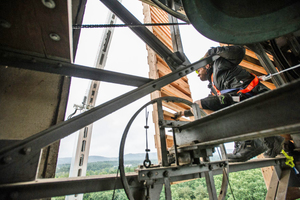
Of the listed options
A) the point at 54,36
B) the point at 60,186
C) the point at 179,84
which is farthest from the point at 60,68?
the point at 179,84

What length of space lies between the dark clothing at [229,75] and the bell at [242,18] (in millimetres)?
1471

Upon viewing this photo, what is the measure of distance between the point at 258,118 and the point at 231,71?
72.7 inches

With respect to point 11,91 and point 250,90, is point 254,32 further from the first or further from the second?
point 11,91

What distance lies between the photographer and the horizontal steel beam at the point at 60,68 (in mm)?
1144

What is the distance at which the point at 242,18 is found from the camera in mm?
914

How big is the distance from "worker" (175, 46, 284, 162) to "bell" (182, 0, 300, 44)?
1.46 m

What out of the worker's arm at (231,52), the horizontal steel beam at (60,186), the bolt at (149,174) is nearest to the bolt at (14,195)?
the horizontal steel beam at (60,186)

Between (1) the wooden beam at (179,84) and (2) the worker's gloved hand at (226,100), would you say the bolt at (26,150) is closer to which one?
(2) the worker's gloved hand at (226,100)

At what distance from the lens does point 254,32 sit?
92 cm

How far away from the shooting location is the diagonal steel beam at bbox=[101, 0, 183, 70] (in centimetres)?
152

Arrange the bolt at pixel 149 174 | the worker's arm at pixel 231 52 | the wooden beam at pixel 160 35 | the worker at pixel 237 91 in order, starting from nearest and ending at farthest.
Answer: the bolt at pixel 149 174 → the worker at pixel 237 91 → the worker's arm at pixel 231 52 → the wooden beam at pixel 160 35

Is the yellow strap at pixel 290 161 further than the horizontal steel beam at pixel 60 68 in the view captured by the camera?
Yes

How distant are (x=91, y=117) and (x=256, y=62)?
21.8 ft

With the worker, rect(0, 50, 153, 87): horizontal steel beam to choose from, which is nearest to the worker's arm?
the worker
